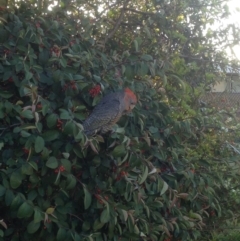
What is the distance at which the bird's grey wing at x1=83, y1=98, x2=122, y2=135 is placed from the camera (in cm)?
352

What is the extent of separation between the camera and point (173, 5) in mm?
5000

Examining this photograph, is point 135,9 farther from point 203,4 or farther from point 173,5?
point 203,4

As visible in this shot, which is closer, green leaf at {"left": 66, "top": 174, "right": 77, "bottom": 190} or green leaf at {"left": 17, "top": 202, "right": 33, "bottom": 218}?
green leaf at {"left": 17, "top": 202, "right": 33, "bottom": 218}

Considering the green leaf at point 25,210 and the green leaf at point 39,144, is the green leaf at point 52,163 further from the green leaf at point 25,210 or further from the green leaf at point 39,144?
the green leaf at point 25,210

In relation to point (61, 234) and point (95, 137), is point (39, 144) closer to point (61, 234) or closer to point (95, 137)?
point (95, 137)

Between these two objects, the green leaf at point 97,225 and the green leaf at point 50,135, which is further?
the green leaf at point 97,225

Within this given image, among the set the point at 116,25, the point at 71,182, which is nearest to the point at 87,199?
the point at 71,182

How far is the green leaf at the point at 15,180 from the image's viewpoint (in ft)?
10.6

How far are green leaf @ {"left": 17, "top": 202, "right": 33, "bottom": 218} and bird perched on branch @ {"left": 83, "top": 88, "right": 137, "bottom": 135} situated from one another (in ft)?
1.96

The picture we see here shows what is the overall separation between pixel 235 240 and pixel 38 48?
116 inches

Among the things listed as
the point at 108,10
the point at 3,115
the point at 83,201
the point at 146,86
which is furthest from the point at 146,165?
the point at 108,10

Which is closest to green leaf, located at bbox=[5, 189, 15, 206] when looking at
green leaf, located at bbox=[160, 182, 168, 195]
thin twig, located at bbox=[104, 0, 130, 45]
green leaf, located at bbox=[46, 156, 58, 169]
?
green leaf, located at bbox=[46, 156, 58, 169]

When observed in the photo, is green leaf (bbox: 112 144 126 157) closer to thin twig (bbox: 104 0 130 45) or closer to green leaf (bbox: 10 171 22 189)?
green leaf (bbox: 10 171 22 189)

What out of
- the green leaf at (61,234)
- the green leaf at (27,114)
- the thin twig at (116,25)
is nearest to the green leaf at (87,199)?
the green leaf at (61,234)
